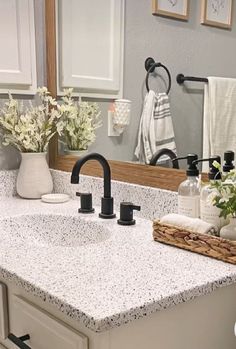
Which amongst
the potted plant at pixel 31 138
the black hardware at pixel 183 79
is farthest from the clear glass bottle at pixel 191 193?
the potted plant at pixel 31 138

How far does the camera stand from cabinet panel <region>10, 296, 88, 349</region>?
74cm

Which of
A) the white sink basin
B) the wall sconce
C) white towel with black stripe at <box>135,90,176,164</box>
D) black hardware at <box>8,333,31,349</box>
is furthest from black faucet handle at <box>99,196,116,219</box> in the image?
black hardware at <box>8,333,31,349</box>

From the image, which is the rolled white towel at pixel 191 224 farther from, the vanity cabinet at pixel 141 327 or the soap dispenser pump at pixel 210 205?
the vanity cabinet at pixel 141 327

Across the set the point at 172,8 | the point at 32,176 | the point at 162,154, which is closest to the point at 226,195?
the point at 162,154

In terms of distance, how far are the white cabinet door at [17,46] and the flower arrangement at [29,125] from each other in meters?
0.07

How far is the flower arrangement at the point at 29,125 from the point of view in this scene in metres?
1.56

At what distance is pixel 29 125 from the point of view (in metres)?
1.56

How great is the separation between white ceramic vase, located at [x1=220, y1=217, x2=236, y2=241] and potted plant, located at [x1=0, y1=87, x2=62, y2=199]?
886mm

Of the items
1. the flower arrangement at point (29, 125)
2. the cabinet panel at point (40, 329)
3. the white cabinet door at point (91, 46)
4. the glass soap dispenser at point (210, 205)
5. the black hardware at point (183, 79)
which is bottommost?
the cabinet panel at point (40, 329)

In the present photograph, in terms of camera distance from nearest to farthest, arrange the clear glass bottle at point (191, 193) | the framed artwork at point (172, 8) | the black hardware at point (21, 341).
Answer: the black hardware at point (21, 341) → the clear glass bottle at point (191, 193) → the framed artwork at point (172, 8)

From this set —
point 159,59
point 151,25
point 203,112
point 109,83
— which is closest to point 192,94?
point 203,112

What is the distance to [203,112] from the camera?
116cm

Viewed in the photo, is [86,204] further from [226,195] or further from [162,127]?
[226,195]

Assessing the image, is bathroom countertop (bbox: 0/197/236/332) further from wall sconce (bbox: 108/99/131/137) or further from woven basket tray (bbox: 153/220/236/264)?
wall sconce (bbox: 108/99/131/137)
